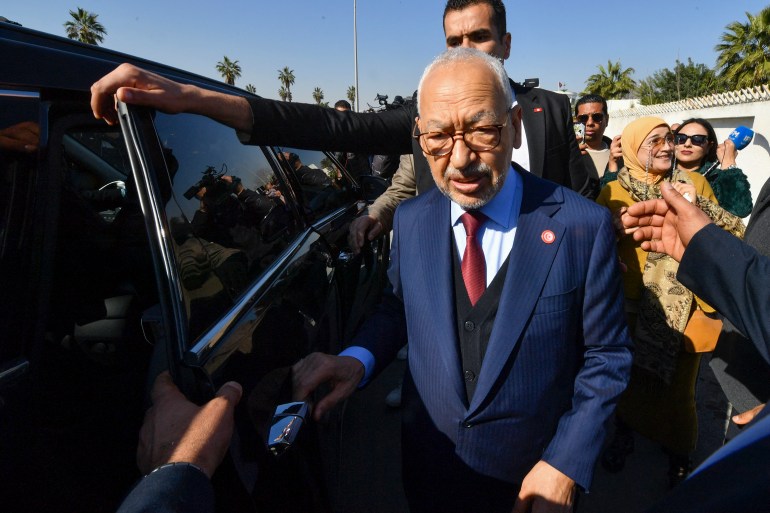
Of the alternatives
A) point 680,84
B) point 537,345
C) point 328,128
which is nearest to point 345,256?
point 328,128

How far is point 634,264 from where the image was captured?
2.48m

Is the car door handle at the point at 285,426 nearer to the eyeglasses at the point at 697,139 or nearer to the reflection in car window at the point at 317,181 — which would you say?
the reflection in car window at the point at 317,181

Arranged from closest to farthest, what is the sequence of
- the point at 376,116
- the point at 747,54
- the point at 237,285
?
the point at 237,285, the point at 376,116, the point at 747,54

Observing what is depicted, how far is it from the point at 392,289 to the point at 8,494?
113 centimetres

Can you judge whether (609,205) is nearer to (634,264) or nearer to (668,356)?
(634,264)

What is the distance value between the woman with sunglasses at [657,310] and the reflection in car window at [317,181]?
1667 mm

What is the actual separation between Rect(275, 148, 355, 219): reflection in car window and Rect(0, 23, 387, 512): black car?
2.28ft

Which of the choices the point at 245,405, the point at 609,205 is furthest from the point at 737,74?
the point at 245,405

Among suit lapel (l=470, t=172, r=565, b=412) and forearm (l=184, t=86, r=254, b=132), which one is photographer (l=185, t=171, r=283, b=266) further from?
suit lapel (l=470, t=172, r=565, b=412)

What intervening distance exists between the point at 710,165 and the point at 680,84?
54015 mm

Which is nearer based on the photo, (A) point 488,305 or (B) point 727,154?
(A) point 488,305

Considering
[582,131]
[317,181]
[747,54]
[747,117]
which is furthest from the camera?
[747,54]

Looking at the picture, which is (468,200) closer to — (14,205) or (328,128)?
(328,128)

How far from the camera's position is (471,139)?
132 cm
